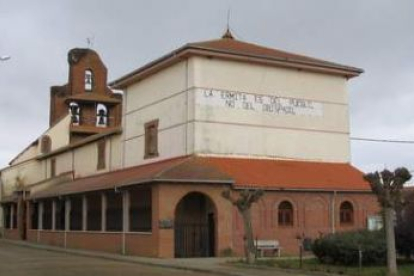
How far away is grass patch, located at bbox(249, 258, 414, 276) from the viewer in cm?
2372

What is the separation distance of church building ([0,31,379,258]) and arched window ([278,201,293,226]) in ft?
0.19

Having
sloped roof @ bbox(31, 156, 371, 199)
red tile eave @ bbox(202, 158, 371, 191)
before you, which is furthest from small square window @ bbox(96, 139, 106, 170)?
red tile eave @ bbox(202, 158, 371, 191)

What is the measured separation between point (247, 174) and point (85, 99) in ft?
112

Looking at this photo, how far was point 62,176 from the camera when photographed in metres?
59.0

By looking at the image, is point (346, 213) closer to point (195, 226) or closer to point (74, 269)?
point (195, 226)

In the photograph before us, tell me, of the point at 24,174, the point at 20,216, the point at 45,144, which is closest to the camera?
the point at 20,216

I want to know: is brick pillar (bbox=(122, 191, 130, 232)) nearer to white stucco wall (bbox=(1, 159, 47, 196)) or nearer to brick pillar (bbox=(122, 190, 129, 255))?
brick pillar (bbox=(122, 190, 129, 255))

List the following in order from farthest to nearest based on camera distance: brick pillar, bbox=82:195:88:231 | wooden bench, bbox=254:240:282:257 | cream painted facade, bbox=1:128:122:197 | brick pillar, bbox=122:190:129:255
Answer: cream painted facade, bbox=1:128:122:197 → brick pillar, bbox=82:195:88:231 → brick pillar, bbox=122:190:129:255 → wooden bench, bbox=254:240:282:257

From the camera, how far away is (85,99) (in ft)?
225

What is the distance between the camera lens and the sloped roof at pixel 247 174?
116ft

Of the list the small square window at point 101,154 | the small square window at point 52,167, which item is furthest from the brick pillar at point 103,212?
the small square window at point 52,167

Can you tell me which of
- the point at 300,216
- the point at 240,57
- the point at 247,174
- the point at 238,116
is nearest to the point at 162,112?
the point at 238,116

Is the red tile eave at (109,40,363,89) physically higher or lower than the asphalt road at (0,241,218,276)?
higher

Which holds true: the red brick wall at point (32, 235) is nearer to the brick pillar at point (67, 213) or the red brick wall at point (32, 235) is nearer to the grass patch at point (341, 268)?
→ the brick pillar at point (67, 213)
